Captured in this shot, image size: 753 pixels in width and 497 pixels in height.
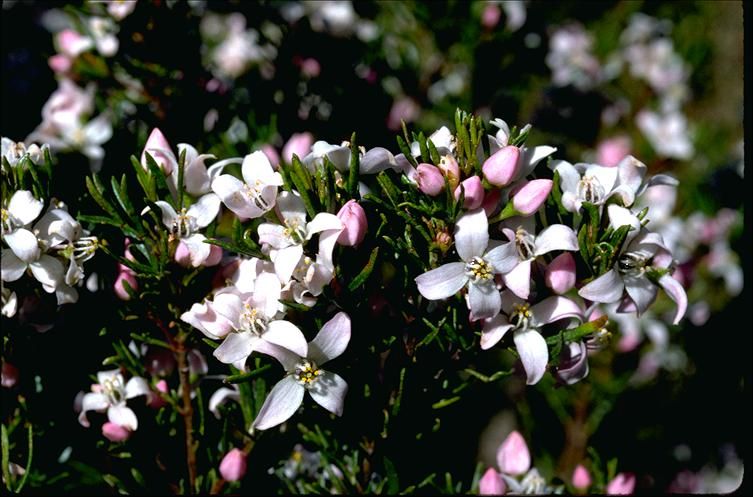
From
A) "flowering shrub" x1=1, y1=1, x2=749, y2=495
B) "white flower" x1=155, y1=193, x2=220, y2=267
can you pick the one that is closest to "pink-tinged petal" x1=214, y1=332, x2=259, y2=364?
"flowering shrub" x1=1, y1=1, x2=749, y2=495

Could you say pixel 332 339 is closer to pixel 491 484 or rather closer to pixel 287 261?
pixel 287 261

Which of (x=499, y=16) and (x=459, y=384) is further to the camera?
(x=499, y=16)

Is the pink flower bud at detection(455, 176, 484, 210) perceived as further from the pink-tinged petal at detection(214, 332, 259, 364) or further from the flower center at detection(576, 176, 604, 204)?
the pink-tinged petal at detection(214, 332, 259, 364)

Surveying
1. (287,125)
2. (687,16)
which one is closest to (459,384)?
(287,125)

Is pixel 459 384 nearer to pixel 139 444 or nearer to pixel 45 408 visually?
pixel 139 444

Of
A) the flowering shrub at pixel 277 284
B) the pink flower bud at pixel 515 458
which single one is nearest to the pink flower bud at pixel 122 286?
the flowering shrub at pixel 277 284

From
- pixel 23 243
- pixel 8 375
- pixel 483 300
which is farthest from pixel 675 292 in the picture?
pixel 8 375

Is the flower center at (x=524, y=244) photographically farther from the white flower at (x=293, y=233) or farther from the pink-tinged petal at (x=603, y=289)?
the white flower at (x=293, y=233)

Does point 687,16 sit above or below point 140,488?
below
